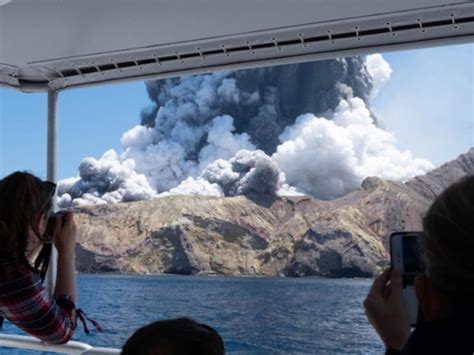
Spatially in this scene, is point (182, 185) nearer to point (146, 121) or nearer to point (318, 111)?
point (146, 121)

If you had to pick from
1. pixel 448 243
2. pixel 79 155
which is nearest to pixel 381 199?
pixel 79 155

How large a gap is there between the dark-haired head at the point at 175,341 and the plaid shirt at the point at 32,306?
552 millimetres

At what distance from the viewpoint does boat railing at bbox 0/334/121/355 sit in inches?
62.8

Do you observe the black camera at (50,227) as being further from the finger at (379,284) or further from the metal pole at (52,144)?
the metal pole at (52,144)

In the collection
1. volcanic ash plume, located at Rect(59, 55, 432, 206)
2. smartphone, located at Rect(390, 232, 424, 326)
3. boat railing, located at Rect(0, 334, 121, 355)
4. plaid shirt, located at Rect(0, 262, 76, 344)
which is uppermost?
volcanic ash plume, located at Rect(59, 55, 432, 206)

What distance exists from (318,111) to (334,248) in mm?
4673

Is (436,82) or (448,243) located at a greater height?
(436,82)

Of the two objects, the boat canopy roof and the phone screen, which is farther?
the boat canopy roof

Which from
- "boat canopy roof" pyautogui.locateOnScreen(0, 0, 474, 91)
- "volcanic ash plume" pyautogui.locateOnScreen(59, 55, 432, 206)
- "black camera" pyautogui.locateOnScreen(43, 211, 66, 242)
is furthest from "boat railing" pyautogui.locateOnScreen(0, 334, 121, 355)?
"volcanic ash plume" pyautogui.locateOnScreen(59, 55, 432, 206)

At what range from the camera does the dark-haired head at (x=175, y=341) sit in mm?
473

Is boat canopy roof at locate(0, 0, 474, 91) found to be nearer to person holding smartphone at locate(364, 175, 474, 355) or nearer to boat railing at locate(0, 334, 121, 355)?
boat railing at locate(0, 334, 121, 355)

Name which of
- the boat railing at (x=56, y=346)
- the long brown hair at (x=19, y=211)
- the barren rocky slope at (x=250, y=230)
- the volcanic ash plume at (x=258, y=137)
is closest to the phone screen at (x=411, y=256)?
the long brown hair at (x=19, y=211)

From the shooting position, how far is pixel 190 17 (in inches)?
68.2

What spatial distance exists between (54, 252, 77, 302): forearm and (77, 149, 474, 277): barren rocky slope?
18343mm
